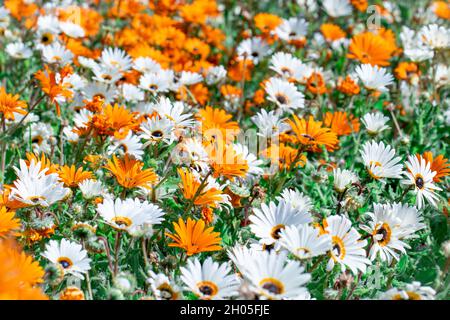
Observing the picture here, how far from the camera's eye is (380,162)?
2916 millimetres

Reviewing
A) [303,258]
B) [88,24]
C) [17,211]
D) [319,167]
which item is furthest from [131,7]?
[303,258]

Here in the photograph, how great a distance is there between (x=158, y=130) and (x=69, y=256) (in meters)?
0.73

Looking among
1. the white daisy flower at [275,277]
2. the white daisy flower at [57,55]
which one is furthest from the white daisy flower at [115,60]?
the white daisy flower at [275,277]

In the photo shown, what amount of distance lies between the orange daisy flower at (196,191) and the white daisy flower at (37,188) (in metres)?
0.41

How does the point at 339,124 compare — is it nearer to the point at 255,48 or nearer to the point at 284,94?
the point at 284,94

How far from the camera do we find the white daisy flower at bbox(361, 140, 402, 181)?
9.39 ft

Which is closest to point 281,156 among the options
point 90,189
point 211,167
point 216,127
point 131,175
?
point 216,127

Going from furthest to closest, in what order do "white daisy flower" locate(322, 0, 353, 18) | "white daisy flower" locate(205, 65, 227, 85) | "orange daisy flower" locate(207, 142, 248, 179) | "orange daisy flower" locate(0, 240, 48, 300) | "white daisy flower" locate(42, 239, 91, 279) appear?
"white daisy flower" locate(322, 0, 353, 18), "white daisy flower" locate(205, 65, 227, 85), "orange daisy flower" locate(207, 142, 248, 179), "white daisy flower" locate(42, 239, 91, 279), "orange daisy flower" locate(0, 240, 48, 300)

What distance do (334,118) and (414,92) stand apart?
1.03m

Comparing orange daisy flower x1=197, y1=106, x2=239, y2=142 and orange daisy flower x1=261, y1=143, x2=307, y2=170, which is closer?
orange daisy flower x1=197, y1=106, x2=239, y2=142

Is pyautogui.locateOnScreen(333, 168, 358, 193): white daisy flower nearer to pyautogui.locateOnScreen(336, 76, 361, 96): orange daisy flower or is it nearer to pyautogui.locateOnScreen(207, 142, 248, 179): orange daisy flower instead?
pyautogui.locateOnScreen(207, 142, 248, 179): orange daisy flower

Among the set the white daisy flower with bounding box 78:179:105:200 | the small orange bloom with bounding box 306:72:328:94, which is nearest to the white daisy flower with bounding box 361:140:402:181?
the white daisy flower with bounding box 78:179:105:200

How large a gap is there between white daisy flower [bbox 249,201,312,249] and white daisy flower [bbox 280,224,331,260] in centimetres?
16

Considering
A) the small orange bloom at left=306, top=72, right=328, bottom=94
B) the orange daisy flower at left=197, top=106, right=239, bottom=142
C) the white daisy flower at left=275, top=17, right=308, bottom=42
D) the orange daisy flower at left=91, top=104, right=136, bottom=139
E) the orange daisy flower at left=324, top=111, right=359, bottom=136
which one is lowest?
the orange daisy flower at left=91, top=104, right=136, bottom=139
